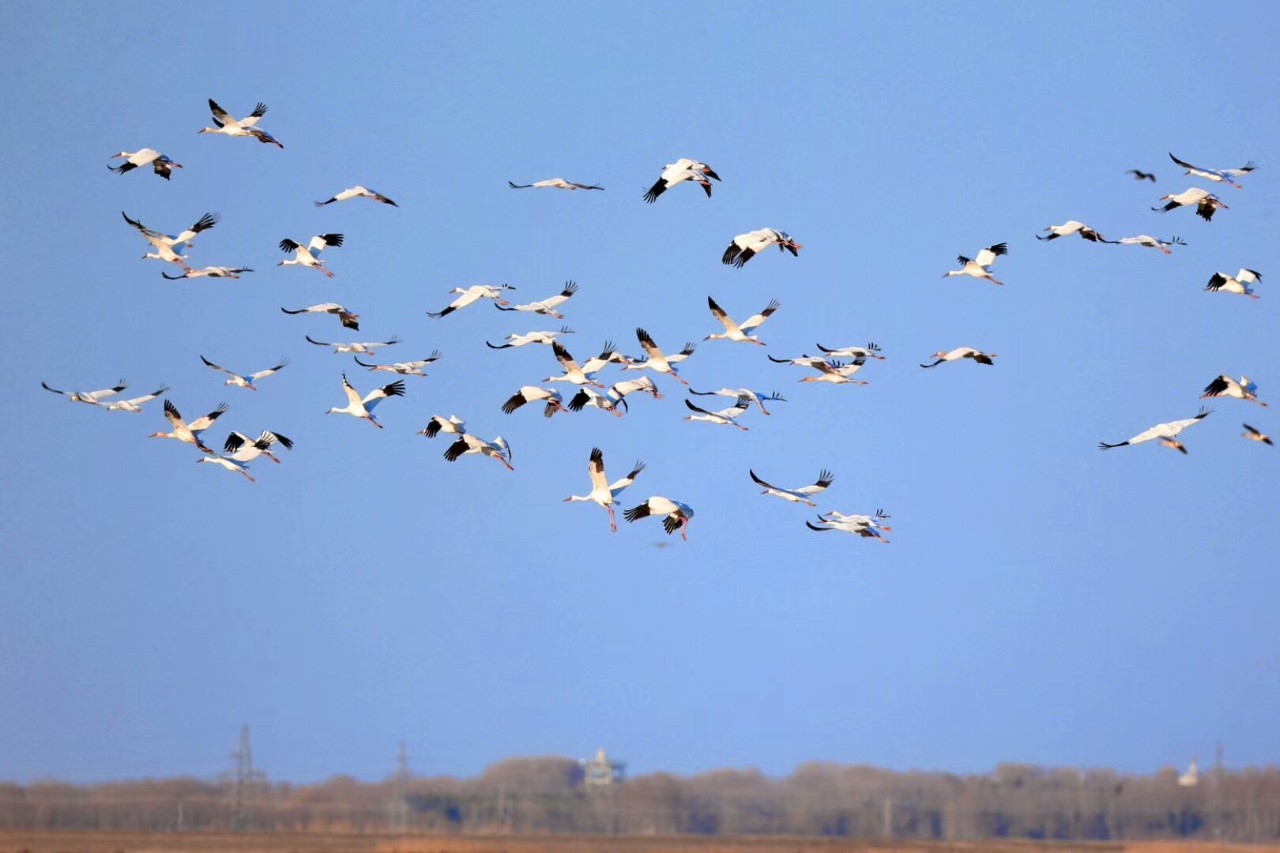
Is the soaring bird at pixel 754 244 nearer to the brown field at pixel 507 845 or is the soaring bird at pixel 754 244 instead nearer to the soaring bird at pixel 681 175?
the soaring bird at pixel 681 175

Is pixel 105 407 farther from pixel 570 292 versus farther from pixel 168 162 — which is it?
pixel 570 292

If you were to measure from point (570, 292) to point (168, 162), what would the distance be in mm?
8896

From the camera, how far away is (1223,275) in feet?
147

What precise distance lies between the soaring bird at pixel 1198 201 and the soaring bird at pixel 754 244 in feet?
25.7

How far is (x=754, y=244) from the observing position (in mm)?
43531

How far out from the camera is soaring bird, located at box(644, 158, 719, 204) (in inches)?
1706

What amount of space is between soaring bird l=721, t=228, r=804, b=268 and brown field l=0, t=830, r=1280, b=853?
17.3m

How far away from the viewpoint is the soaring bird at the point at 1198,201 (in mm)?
45062

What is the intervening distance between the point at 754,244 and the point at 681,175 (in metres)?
1.93

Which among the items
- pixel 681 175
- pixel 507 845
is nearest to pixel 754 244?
pixel 681 175

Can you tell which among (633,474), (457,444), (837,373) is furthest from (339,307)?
(837,373)

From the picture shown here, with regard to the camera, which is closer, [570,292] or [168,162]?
[168,162]

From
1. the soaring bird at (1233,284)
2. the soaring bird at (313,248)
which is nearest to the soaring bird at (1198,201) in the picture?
the soaring bird at (1233,284)

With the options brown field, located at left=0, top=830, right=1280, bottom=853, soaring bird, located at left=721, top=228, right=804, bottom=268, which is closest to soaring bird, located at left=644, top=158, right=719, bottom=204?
soaring bird, located at left=721, top=228, right=804, bottom=268
